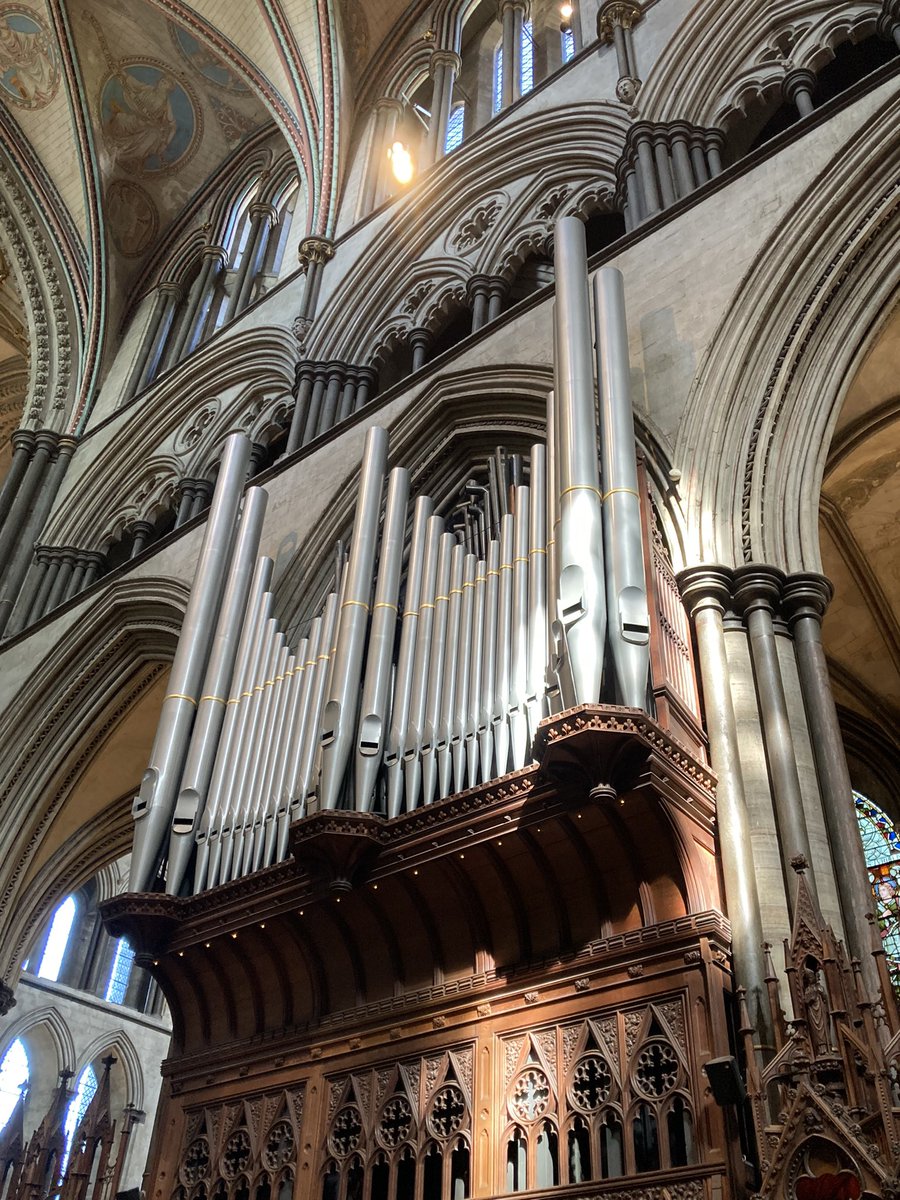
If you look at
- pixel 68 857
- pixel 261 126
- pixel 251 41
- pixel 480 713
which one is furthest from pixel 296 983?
pixel 261 126

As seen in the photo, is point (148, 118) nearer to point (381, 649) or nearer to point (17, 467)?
point (17, 467)

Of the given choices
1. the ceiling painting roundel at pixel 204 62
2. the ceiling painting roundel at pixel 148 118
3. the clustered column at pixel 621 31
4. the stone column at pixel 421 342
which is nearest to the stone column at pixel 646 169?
the clustered column at pixel 621 31

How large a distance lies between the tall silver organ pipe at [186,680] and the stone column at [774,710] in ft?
10.1

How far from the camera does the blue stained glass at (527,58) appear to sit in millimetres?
12336

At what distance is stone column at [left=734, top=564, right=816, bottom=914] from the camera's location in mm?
4957

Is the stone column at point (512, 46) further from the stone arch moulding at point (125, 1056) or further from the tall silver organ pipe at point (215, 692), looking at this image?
the stone arch moulding at point (125, 1056)

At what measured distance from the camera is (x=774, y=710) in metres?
5.38

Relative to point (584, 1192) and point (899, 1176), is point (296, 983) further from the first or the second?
point (899, 1176)

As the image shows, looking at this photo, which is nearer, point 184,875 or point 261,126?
point 184,875

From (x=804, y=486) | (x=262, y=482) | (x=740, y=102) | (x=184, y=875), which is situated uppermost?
(x=740, y=102)

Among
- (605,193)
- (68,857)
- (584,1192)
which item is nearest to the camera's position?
(584,1192)

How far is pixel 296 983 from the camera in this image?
19.9ft

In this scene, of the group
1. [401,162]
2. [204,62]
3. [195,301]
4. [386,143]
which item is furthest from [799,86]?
[204,62]

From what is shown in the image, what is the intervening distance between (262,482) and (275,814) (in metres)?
4.35
